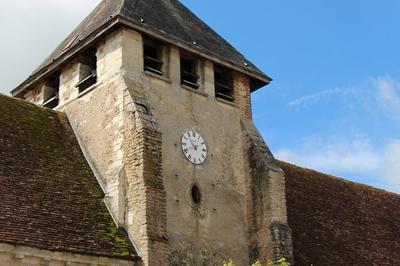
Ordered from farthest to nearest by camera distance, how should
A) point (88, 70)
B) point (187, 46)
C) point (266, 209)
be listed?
point (88, 70), point (187, 46), point (266, 209)

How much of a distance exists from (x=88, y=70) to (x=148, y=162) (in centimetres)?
414

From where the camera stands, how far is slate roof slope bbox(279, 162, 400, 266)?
18.6m

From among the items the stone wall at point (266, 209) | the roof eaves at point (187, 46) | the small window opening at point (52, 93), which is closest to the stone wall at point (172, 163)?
the stone wall at point (266, 209)

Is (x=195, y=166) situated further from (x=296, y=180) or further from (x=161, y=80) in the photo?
(x=296, y=180)

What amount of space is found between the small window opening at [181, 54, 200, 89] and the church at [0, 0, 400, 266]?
1.7 inches

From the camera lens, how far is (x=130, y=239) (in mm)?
14633

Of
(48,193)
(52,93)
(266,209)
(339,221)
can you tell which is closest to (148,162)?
(48,193)

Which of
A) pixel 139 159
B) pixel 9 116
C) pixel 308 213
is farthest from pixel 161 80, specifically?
pixel 308 213

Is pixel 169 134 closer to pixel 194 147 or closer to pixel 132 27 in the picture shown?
pixel 194 147

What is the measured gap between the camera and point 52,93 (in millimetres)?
19203

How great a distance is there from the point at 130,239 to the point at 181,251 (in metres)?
1.37

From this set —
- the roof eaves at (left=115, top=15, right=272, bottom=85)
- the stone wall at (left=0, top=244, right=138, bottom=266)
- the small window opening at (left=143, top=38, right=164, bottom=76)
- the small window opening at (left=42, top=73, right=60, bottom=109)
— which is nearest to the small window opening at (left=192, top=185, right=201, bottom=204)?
the small window opening at (left=143, top=38, right=164, bottom=76)

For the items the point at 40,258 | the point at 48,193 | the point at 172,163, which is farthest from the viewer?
the point at 172,163

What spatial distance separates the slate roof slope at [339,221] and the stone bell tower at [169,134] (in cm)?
207
